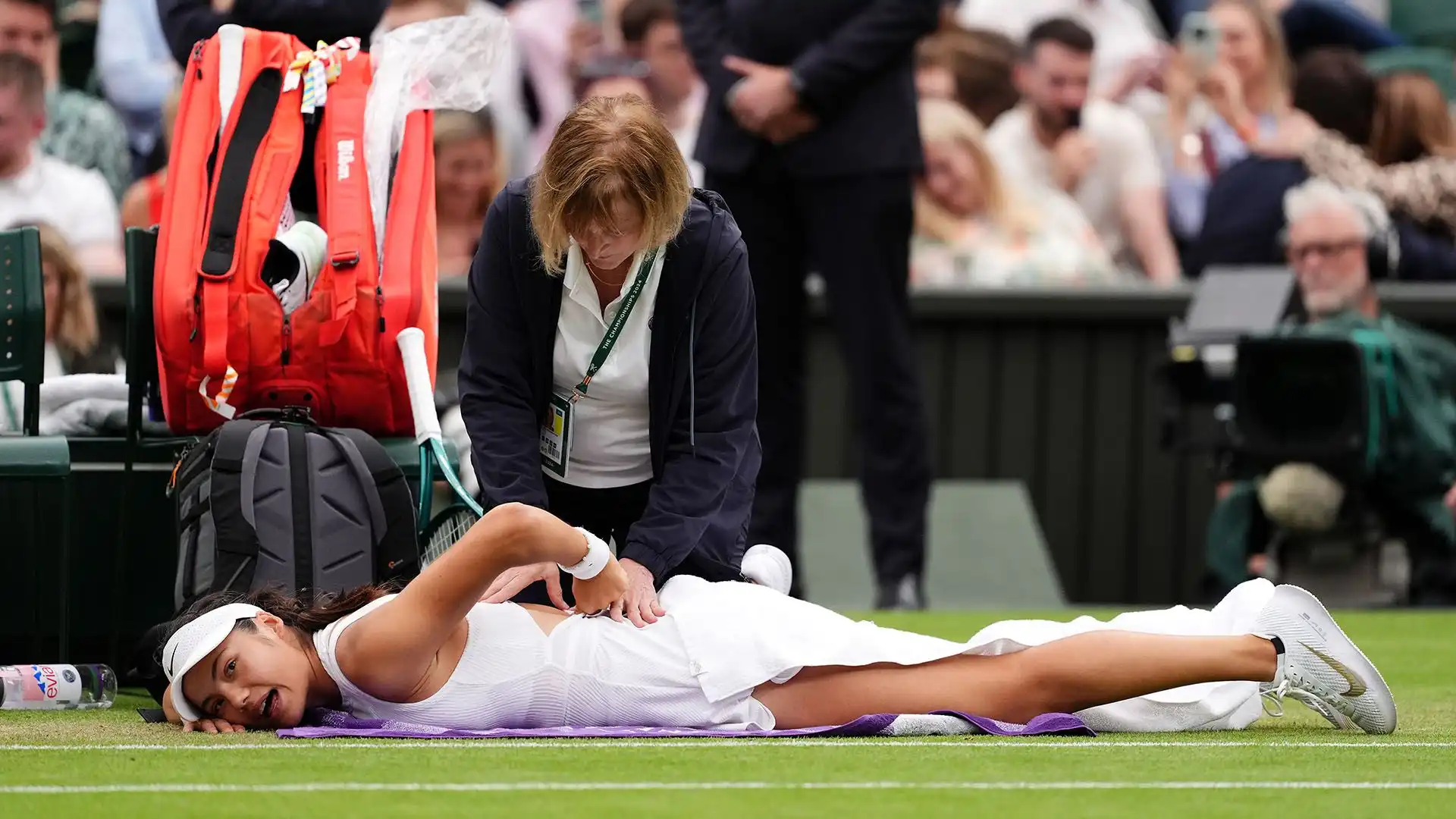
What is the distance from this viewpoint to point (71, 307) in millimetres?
6887

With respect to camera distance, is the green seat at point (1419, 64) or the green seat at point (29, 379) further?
the green seat at point (1419, 64)

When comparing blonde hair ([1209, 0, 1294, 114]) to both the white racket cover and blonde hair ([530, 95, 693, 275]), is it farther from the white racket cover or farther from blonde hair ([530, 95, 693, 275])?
blonde hair ([530, 95, 693, 275])

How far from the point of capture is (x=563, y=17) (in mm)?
10156

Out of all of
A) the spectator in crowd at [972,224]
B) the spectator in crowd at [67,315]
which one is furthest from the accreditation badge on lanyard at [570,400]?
the spectator in crowd at [972,224]

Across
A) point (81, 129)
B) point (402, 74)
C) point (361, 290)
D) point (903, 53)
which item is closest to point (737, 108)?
point (903, 53)

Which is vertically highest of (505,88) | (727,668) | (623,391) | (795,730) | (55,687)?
(505,88)

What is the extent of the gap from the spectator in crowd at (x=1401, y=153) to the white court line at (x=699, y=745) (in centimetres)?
488

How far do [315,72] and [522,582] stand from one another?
1564 millimetres

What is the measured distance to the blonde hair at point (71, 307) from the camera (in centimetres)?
688

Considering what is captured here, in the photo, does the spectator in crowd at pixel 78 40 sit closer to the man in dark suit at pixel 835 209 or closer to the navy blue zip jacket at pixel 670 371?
the man in dark suit at pixel 835 209

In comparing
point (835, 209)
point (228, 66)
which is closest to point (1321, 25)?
point (835, 209)

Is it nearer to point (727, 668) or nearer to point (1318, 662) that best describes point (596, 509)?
point (727, 668)

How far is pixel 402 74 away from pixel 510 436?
1287 millimetres

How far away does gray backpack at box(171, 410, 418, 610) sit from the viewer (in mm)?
4742
